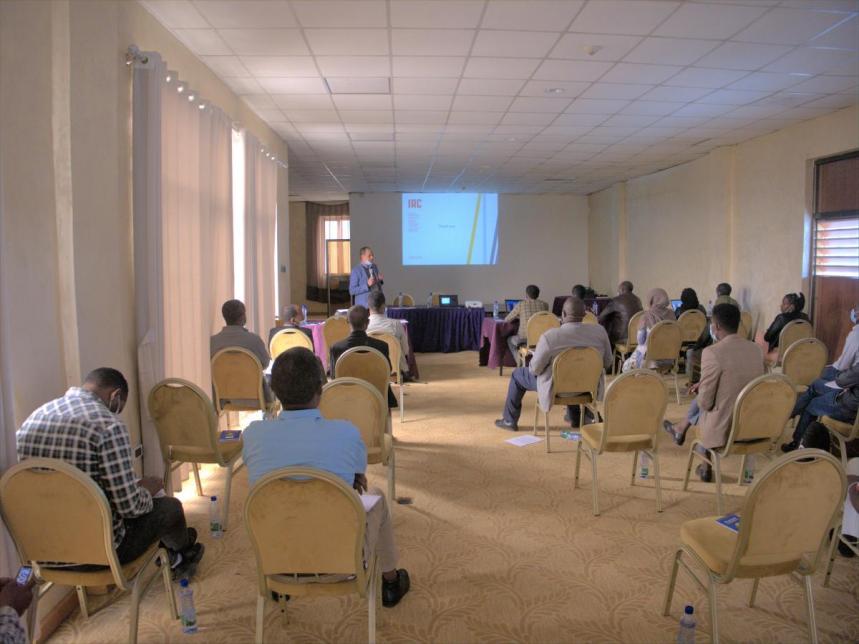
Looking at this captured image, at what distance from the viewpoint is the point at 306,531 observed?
2074 mm

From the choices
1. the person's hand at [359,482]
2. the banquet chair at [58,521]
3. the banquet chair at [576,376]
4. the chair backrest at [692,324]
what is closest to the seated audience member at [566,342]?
the banquet chair at [576,376]

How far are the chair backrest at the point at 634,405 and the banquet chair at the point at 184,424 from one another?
2399 millimetres

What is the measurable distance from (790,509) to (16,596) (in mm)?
2706

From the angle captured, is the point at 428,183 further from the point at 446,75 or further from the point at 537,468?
the point at 537,468

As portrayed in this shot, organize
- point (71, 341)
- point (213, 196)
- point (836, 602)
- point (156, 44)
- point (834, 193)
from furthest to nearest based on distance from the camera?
point (834, 193)
point (213, 196)
point (156, 44)
point (71, 341)
point (836, 602)

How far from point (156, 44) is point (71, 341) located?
2580 mm

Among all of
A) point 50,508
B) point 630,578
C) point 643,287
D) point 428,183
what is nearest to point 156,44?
point 50,508

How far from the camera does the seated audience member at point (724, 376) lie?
381 centimetres

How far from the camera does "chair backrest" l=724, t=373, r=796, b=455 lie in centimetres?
352

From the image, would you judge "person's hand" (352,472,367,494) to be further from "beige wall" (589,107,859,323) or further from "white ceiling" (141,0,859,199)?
"beige wall" (589,107,859,323)

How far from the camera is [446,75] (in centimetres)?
565

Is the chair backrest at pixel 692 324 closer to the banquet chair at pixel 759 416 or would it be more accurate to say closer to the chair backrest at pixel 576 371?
the chair backrest at pixel 576 371

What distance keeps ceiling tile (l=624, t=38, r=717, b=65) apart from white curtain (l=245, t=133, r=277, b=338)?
4116mm

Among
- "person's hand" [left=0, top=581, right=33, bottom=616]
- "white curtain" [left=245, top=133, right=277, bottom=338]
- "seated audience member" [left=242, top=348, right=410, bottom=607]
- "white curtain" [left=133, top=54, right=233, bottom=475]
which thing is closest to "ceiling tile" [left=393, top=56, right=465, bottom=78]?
"white curtain" [left=133, top=54, right=233, bottom=475]
